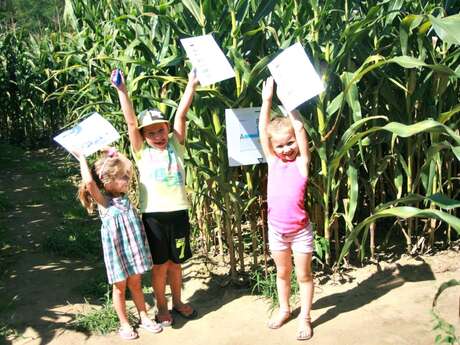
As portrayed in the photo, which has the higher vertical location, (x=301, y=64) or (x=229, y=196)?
(x=301, y=64)

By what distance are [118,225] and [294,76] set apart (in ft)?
4.00

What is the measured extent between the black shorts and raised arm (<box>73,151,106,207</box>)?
27 cm

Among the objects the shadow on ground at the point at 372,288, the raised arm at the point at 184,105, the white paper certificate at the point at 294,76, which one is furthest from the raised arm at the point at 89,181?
the shadow on ground at the point at 372,288

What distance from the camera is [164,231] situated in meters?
3.00

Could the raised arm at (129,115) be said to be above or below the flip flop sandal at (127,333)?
above

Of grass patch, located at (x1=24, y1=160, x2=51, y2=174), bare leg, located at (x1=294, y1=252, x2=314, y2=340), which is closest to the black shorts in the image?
bare leg, located at (x1=294, y1=252, x2=314, y2=340)

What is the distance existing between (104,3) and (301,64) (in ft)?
9.51

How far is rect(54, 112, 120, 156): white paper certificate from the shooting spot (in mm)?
2795

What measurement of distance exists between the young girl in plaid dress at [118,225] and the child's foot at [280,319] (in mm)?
748

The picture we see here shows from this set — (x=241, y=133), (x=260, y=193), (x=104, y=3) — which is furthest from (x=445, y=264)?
(x=104, y=3)

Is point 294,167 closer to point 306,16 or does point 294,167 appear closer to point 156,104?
point 306,16

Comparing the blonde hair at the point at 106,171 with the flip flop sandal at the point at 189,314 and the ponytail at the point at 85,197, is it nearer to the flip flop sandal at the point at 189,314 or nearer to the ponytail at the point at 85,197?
the ponytail at the point at 85,197

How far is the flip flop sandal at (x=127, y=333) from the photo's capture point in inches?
116

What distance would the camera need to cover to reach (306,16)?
10.4 ft
